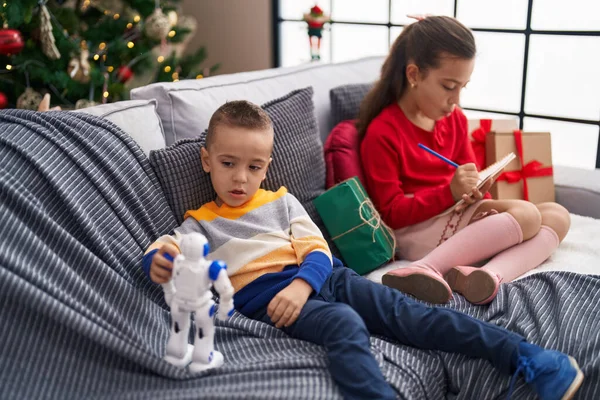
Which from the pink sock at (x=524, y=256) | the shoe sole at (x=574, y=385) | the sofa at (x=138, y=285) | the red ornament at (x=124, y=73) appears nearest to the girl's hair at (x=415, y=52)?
the sofa at (x=138, y=285)

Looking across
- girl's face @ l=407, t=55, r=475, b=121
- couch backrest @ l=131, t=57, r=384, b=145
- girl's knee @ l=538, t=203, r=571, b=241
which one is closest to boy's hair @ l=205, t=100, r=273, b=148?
couch backrest @ l=131, t=57, r=384, b=145

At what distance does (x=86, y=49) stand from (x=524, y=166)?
6.23 feet

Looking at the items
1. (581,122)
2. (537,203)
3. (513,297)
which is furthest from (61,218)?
(581,122)

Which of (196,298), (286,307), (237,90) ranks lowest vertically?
(286,307)

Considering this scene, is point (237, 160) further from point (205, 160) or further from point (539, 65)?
point (539, 65)

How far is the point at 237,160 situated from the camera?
4.81ft

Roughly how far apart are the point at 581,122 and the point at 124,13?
209 cm

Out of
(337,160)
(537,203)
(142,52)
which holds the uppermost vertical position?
(142,52)

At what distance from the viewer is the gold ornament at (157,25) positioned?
2934 millimetres

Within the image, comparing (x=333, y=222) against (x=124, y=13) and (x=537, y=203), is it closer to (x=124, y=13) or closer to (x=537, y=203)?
(x=537, y=203)

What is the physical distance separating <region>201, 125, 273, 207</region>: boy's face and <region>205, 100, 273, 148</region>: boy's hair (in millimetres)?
11

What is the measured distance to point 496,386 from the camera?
1317 mm

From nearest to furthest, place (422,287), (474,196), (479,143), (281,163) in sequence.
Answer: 1. (422,287)
2. (281,163)
3. (474,196)
4. (479,143)

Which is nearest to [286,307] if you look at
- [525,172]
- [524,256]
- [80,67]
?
[524,256]
